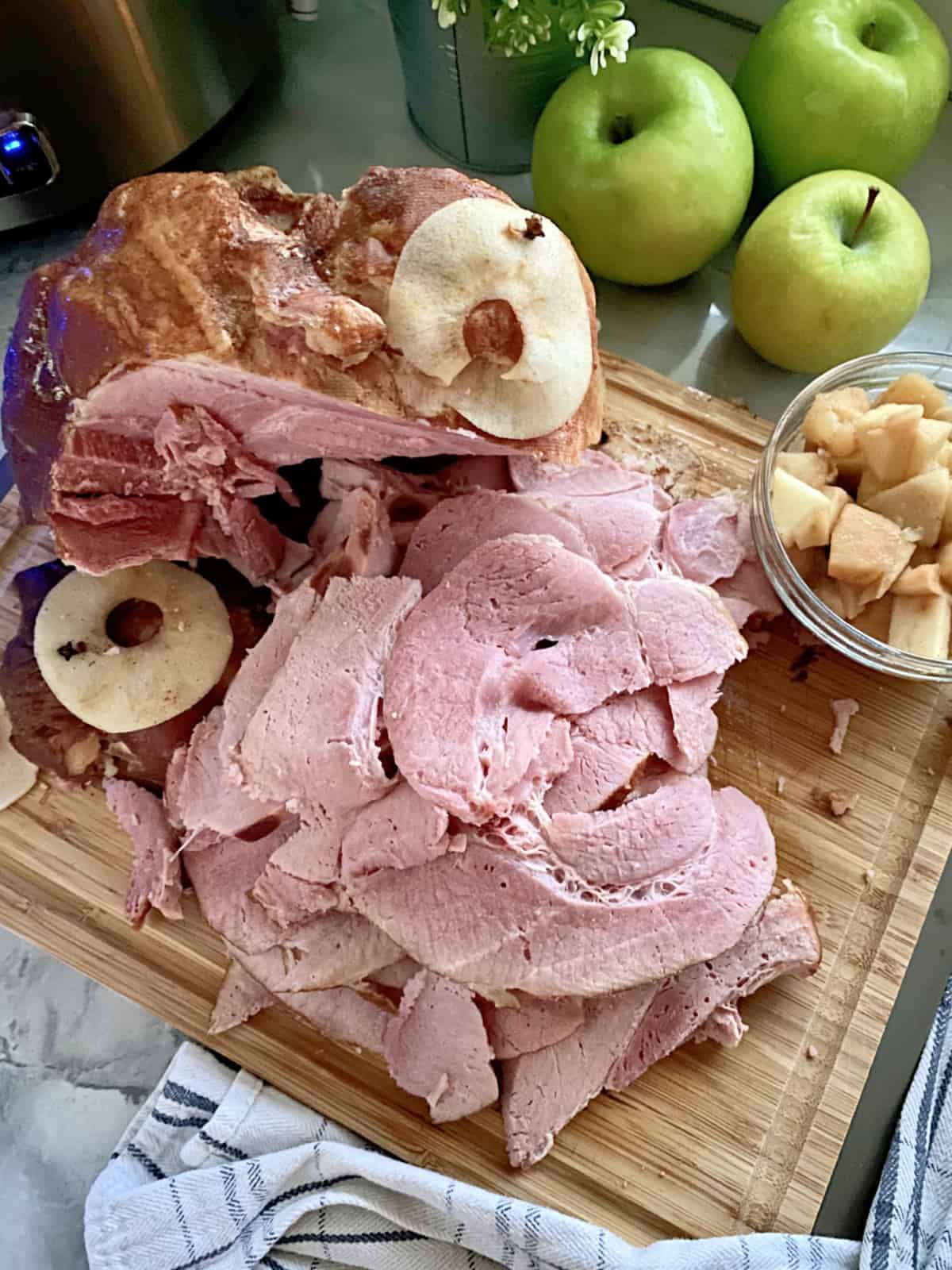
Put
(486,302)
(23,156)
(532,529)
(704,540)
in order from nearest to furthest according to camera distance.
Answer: (486,302) < (532,529) < (704,540) < (23,156)

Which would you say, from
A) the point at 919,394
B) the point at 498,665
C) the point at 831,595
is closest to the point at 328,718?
the point at 498,665

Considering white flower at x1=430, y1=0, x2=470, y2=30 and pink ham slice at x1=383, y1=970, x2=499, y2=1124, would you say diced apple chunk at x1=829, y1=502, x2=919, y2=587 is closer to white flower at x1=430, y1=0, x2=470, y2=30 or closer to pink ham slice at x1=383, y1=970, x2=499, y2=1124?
pink ham slice at x1=383, y1=970, x2=499, y2=1124

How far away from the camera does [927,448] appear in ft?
4.52

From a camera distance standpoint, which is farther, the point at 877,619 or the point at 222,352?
the point at 877,619

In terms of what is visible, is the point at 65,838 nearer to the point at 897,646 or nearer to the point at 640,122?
the point at 897,646

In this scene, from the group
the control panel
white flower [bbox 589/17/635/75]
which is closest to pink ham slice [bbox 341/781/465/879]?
white flower [bbox 589/17/635/75]

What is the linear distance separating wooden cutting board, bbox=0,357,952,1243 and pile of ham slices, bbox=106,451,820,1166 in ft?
0.15

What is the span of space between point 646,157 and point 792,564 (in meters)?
0.63

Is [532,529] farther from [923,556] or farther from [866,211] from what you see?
[866,211]

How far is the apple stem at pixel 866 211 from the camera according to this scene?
153cm

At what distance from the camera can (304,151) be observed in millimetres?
2074

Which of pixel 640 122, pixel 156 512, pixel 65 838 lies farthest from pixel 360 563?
pixel 640 122

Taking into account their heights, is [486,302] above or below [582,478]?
above

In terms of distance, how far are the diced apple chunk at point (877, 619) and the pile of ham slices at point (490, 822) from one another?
177 millimetres
